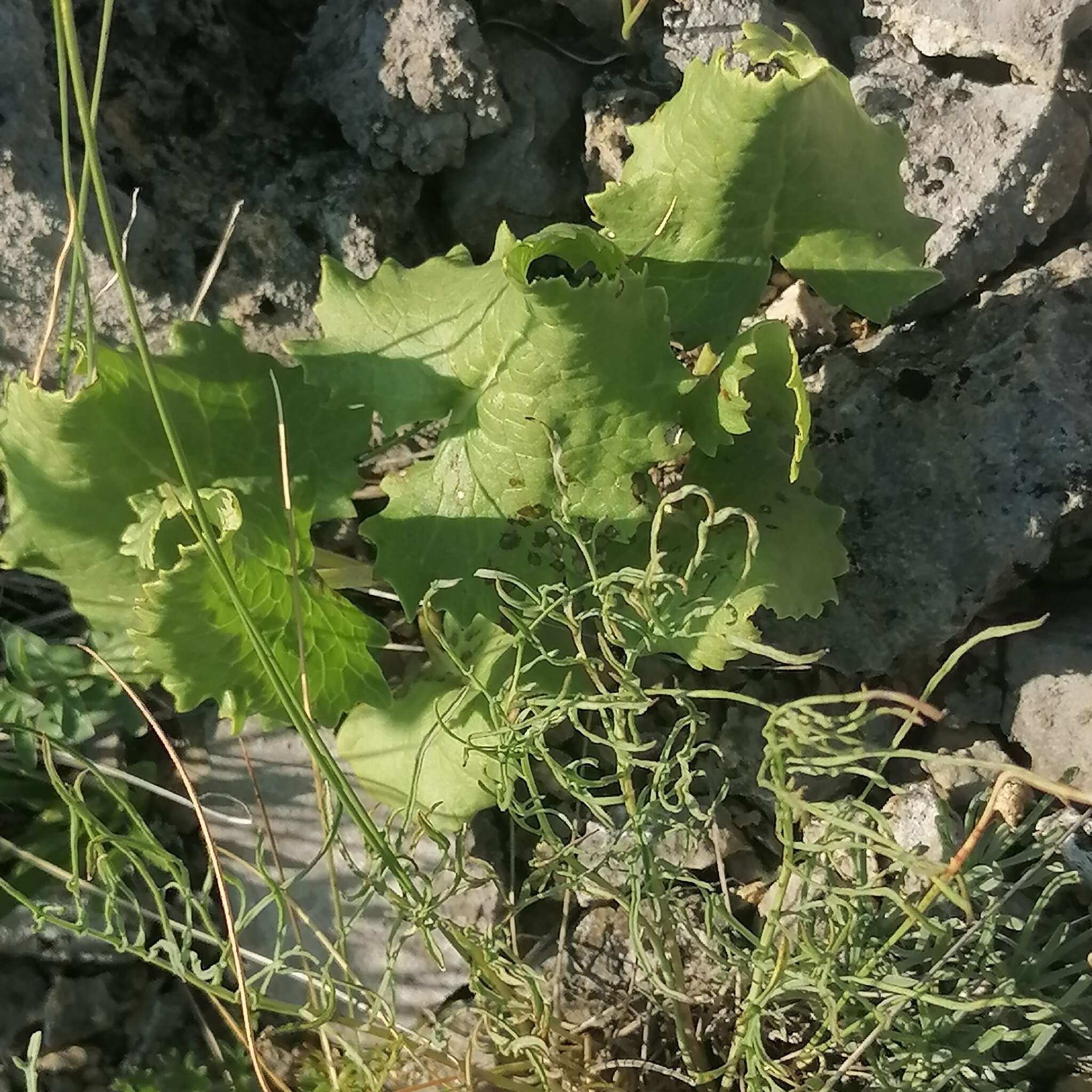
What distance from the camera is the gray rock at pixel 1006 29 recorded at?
1.25 meters

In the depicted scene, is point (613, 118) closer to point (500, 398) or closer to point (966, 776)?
point (500, 398)

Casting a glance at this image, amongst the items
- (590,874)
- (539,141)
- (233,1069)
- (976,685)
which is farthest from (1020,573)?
(233,1069)

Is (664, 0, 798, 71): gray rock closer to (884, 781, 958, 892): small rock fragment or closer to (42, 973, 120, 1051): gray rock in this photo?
(884, 781, 958, 892): small rock fragment

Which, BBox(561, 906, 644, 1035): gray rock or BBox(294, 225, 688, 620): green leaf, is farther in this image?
BBox(561, 906, 644, 1035): gray rock

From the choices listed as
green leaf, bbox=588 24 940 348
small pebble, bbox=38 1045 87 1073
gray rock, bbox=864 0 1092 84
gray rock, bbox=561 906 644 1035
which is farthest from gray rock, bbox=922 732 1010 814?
small pebble, bbox=38 1045 87 1073

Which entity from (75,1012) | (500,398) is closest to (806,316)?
(500,398)

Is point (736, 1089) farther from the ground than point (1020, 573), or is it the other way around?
point (1020, 573)

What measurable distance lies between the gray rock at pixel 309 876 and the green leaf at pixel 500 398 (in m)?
0.35

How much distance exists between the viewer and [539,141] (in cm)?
133

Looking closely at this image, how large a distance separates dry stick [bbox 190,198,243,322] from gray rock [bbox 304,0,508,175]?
15cm

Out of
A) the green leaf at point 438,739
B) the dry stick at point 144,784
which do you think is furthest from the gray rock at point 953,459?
the dry stick at point 144,784

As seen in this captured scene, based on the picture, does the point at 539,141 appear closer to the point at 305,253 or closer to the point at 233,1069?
the point at 305,253

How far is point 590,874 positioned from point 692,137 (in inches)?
26.9

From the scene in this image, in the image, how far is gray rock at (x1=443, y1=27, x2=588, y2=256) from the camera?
4.31ft
